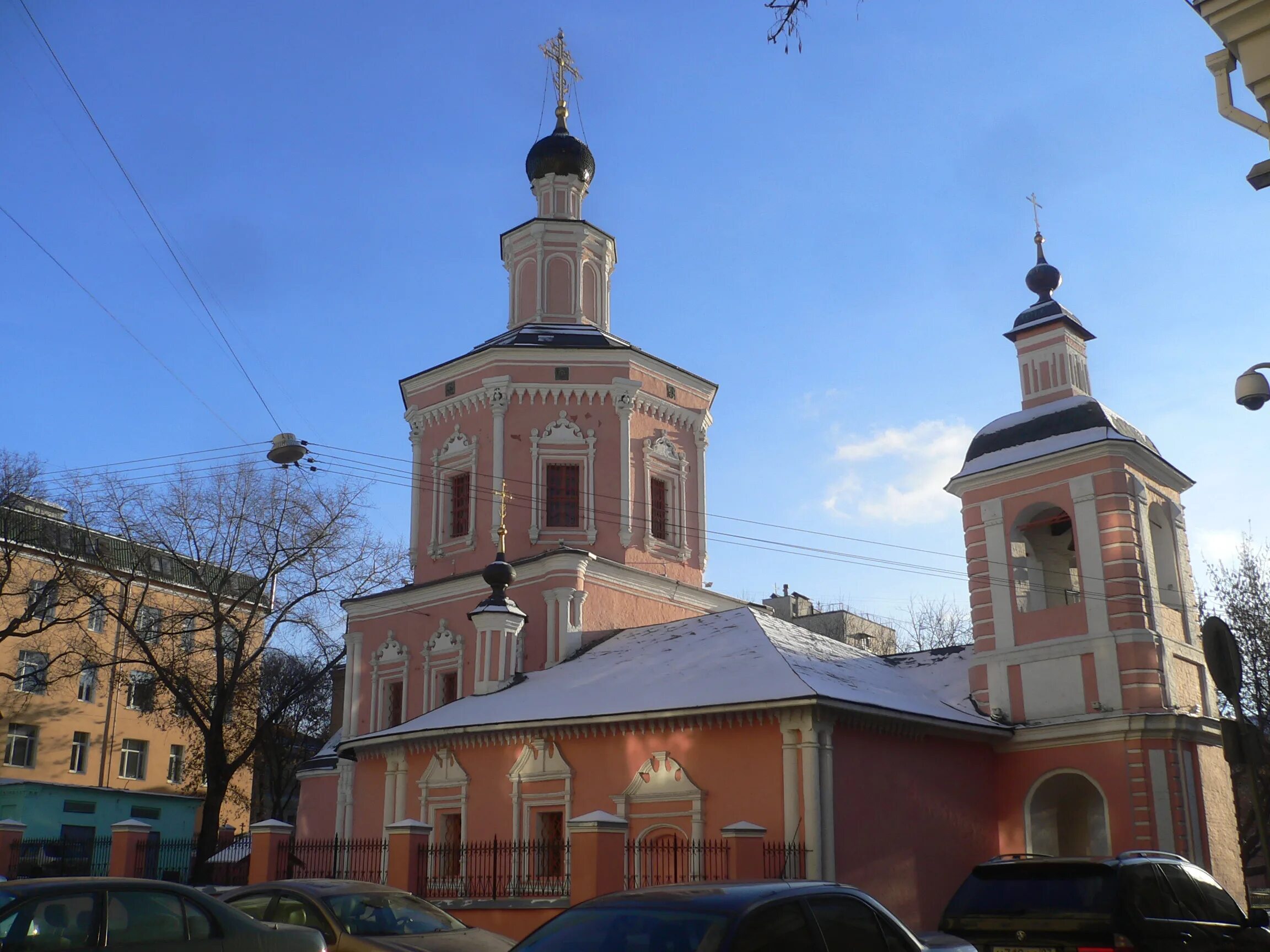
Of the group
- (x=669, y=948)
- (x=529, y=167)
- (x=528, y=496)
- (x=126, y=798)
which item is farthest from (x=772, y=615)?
Result: (x=126, y=798)

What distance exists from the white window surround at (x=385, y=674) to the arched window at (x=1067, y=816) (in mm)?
12009

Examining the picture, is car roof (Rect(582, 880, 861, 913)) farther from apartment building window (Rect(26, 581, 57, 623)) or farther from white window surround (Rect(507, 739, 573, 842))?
apartment building window (Rect(26, 581, 57, 623))

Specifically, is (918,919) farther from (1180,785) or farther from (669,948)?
(669,948)

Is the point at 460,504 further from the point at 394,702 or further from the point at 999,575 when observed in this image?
the point at 999,575

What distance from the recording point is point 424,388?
25.1 metres

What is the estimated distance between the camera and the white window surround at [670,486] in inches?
938

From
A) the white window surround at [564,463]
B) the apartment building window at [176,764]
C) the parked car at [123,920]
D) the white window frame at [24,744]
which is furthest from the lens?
the apartment building window at [176,764]

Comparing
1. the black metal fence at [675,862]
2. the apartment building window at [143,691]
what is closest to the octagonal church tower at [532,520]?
the apartment building window at [143,691]

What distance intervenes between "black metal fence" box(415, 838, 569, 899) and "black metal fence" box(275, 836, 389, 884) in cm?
72

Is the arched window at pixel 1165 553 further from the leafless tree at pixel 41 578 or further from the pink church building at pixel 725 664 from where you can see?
the leafless tree at pixel 41 578

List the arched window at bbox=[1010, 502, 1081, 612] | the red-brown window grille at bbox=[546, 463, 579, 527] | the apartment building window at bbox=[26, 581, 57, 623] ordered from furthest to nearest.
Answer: the apartment building window at bbox=[26, 581, 57, 623] < the red-brown window grille at bbox=[546, 463, 579, 527] < the arched window at bbox=[1010, 502, 1081, 612]

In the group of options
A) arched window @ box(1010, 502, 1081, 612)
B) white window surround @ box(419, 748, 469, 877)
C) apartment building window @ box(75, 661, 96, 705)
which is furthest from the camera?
apartment building window @ box(75, 661, 96, 705)

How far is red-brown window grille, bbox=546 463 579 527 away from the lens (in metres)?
23.2

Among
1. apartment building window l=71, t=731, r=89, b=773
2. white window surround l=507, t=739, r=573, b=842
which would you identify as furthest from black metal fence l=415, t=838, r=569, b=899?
apartment building window l=71, t=731, r=89, b=773
